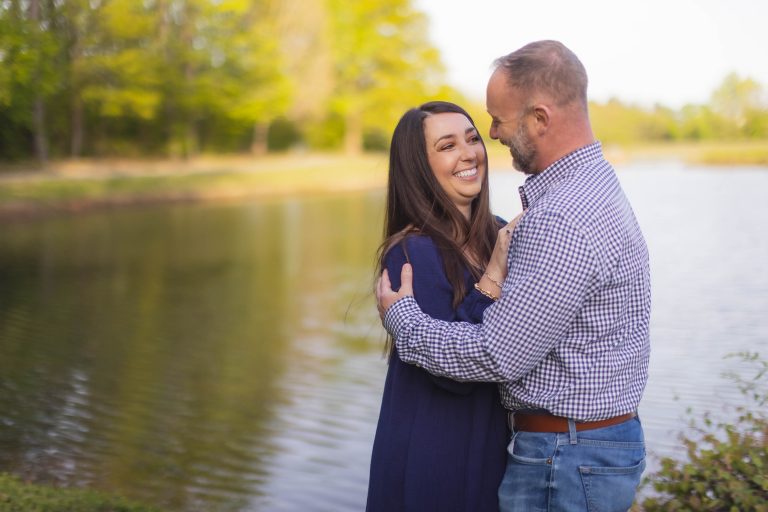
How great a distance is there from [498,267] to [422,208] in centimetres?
33

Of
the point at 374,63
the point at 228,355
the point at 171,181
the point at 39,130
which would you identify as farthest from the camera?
the point at 374,63

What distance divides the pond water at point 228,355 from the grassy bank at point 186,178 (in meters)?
2.84

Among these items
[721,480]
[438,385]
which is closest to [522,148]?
[438,385]

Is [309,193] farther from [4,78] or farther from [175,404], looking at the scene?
[175,404]

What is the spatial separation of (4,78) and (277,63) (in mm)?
21871

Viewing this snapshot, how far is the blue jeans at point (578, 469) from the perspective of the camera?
234 cm

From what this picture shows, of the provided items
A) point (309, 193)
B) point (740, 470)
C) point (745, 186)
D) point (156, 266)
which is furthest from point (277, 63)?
point (740, 470)

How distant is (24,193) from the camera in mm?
22984

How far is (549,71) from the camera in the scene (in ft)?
7.51

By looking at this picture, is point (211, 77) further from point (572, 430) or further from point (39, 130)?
point (572, 430)

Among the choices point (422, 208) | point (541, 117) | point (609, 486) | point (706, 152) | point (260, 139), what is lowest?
point (609, 486)

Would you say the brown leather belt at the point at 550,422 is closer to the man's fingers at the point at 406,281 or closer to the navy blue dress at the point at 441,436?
the navy blue dress at the point at 441,436

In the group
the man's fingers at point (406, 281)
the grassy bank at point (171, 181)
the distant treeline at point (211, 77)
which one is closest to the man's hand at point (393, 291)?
the man's fingers at point (406, 281)

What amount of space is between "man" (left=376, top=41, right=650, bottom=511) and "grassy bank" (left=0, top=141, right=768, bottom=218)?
35.6 ft
